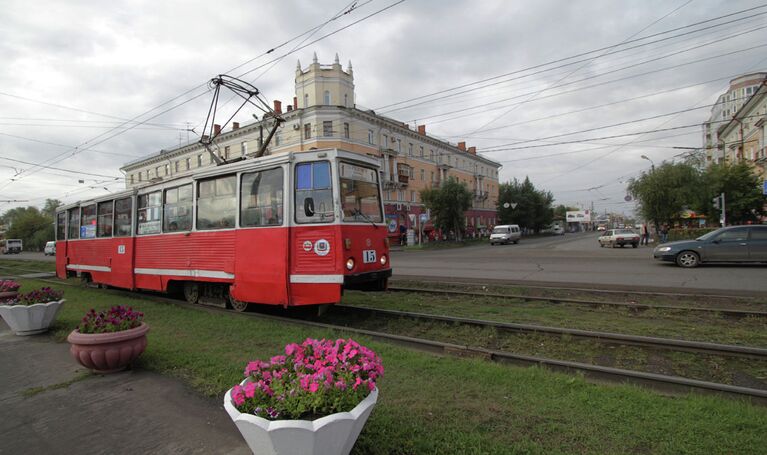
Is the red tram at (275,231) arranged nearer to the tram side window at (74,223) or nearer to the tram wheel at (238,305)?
the tram wheel at (238,305)

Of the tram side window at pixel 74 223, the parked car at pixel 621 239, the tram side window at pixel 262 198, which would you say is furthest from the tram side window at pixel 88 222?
the parked car at pixel 621 239

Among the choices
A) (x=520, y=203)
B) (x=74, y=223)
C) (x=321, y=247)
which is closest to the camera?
(x=321, y=247)

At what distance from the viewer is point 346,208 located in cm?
730

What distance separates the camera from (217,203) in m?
8.52

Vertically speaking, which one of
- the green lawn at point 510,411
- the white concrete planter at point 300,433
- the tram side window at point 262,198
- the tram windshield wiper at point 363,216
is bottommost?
the green lawn at point 510,411

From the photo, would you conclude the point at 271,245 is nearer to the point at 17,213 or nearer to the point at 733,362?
the point at 733,362

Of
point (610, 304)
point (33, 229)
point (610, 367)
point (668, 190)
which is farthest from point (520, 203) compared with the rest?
point (33, 229)

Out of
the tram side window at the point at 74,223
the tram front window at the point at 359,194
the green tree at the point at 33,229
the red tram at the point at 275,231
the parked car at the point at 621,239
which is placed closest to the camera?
the red tram at the point at 275,231

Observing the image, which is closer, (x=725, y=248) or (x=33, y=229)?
(x=725, y=248)

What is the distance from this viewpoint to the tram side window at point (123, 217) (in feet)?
37.6

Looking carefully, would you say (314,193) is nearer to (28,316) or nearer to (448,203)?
(28,316)

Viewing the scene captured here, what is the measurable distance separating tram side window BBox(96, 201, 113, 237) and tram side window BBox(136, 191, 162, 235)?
2.18 metres

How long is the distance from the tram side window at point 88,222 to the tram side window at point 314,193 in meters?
10.2

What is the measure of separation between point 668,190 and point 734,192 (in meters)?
6.09
